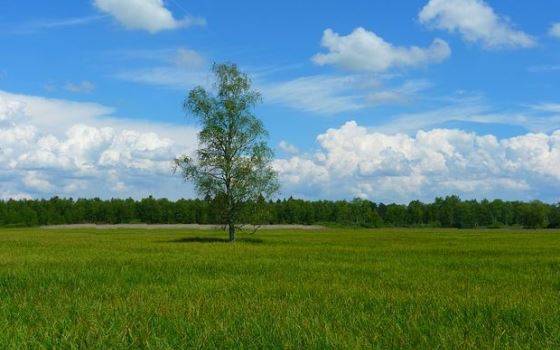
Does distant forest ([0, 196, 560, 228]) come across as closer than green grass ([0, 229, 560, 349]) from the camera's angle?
No

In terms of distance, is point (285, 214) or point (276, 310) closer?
point (276, 310)

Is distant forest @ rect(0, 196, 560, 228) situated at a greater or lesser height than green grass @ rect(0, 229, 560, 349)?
greater

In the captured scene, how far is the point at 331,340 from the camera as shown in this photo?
768cm

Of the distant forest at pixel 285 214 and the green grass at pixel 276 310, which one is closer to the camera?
the green grass at pixel 276 310

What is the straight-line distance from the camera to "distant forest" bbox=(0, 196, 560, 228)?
564 ft

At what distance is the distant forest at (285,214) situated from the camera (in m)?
172

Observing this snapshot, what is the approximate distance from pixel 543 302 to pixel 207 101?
1706 inches

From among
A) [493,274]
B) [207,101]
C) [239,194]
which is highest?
[207,101]

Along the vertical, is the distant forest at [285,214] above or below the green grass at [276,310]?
above

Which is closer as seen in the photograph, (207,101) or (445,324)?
(445,324)

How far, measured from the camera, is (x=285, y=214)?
A: 621 ft

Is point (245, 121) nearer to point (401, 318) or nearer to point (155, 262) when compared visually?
point (155, 262)

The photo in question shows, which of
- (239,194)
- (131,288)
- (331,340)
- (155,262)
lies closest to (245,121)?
(239,194)

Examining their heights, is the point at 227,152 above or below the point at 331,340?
above
